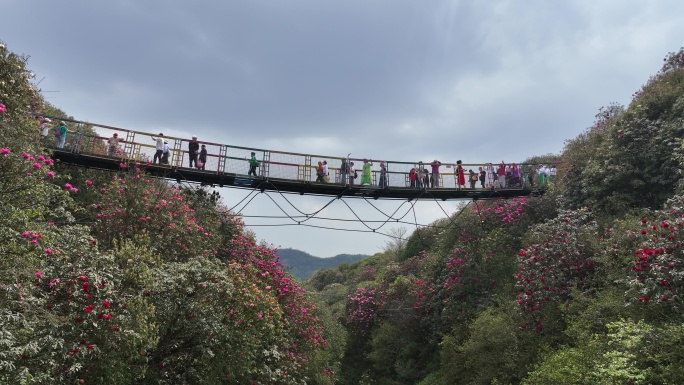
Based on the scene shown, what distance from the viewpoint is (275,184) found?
1680 cm

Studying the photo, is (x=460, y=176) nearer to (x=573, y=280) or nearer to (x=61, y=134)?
(x=573, y=280)

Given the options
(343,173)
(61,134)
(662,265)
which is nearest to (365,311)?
(343,173)

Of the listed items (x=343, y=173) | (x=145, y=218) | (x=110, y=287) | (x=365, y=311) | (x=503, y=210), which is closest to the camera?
(x=110, y=287)

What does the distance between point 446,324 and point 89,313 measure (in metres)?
17.0

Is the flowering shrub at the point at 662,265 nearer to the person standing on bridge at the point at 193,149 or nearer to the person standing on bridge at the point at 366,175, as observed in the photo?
the person standing on bridge at the point at 366,175

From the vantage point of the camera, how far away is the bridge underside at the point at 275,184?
49.9 ft

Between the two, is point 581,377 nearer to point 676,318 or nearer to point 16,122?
point 676,318

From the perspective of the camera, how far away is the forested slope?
934 centimetres

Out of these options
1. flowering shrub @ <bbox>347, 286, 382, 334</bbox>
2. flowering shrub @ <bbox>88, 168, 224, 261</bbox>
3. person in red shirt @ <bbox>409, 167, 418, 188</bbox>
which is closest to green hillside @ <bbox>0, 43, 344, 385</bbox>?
flowering shrub @ <bbox>88, 168, 224, 261</bbox>

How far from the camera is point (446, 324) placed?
21.5 meters

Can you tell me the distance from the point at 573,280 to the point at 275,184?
33.9 feet

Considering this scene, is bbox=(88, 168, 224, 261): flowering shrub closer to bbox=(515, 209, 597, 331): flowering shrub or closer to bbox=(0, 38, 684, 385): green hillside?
bbox=(0, 38, 684, 385): green hillside

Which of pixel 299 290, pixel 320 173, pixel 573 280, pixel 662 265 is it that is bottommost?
pixel 299 290

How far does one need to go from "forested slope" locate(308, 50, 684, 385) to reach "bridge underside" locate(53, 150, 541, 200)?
315cm
